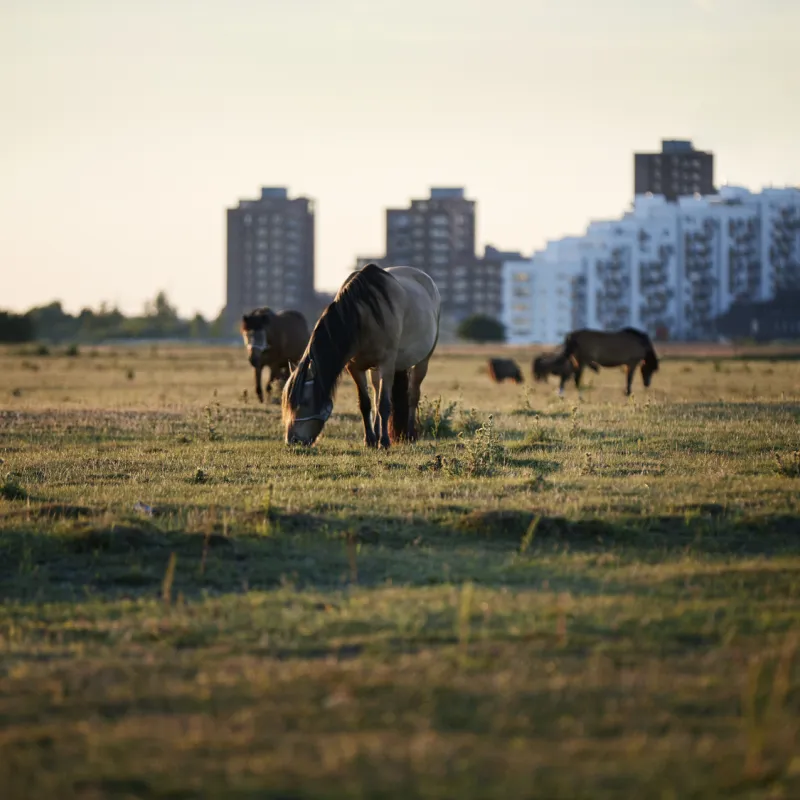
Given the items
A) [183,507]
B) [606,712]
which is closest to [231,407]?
[183,507]

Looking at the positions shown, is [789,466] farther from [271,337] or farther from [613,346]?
[613,346]

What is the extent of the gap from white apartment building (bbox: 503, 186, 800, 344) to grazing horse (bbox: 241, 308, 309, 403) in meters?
117

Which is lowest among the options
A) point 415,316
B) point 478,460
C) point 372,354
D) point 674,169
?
point 478,460

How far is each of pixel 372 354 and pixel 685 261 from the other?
13410cm

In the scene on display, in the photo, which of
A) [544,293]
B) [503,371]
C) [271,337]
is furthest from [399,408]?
[544,293]

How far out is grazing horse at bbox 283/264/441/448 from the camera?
1603 centimetres

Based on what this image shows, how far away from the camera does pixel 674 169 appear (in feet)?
620

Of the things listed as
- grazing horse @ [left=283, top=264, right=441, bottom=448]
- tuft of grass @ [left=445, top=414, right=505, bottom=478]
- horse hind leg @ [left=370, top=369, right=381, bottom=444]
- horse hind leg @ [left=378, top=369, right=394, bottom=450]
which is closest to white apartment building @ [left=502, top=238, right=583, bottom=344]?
grazing horse @ [left=283, top=264, right=441, bottom=448]

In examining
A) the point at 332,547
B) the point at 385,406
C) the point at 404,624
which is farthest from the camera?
the point at 385,406

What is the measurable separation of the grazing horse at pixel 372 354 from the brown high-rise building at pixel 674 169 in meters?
174

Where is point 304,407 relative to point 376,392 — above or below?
below

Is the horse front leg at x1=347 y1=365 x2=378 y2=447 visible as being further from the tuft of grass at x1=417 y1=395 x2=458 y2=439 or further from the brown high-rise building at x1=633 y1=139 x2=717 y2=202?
the brown high-rise building at x1=633 y1=139 x2=717 y2=202

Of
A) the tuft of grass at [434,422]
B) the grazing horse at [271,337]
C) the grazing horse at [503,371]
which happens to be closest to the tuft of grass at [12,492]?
the tuft of grass at [434,422]

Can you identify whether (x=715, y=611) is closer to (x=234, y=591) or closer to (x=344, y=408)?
A: (x=234, y=591)
